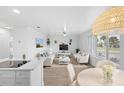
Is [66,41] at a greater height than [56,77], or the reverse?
[66,41]

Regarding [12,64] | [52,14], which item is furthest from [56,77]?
[52,14]

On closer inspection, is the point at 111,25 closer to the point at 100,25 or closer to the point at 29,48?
the point at 100,25

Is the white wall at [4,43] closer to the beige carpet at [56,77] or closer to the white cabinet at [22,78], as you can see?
the beige carpet at [56,77]

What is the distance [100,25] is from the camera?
1465mm

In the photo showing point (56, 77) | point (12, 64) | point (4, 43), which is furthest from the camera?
point (4, 43)

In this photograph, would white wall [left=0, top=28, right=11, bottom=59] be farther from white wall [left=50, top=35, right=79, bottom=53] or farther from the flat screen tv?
the flat screen tv

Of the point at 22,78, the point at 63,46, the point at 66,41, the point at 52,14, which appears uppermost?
the point at 52,14

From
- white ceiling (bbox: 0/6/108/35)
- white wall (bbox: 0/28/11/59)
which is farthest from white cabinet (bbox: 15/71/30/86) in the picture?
white wall (bbox: 0/28/11/59)

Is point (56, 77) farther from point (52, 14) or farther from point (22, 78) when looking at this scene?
point (22, 78)

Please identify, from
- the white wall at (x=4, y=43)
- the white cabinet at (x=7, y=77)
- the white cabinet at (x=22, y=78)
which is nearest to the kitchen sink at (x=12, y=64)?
the white cabinet at (x=7, y=77)

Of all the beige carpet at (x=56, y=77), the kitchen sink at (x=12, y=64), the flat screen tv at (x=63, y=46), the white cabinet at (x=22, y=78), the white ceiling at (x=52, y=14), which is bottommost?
the beige carpet at (x=56, y=77)
